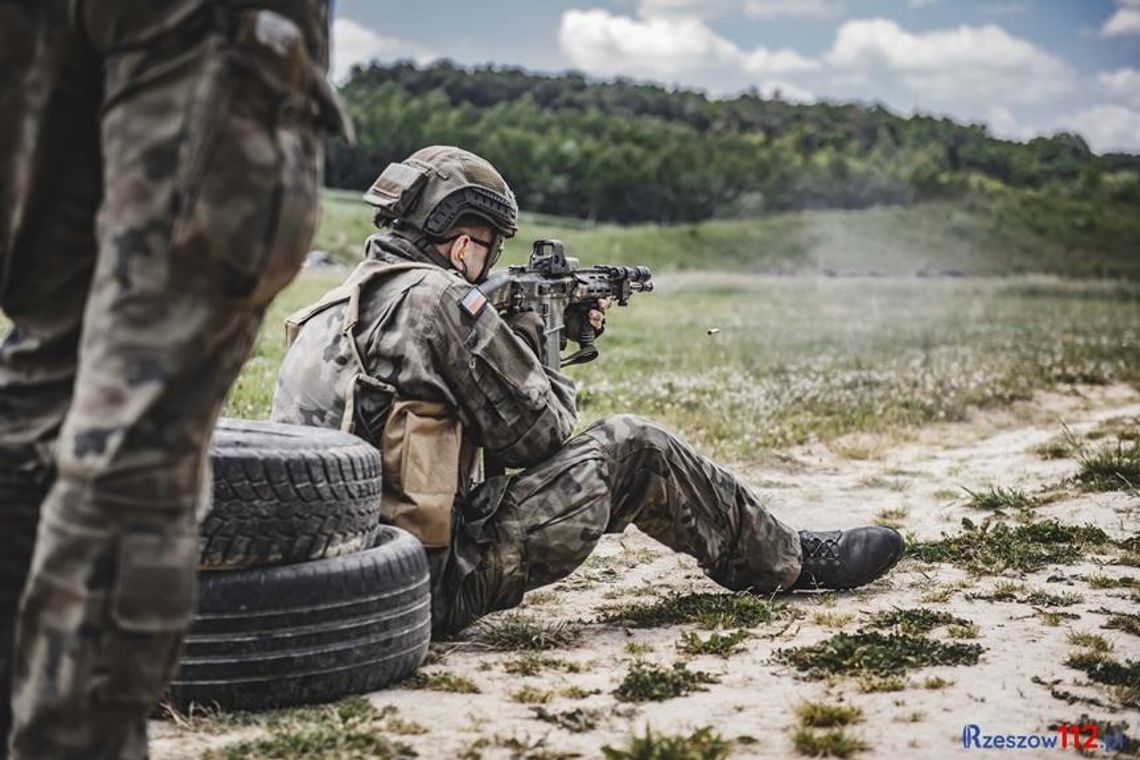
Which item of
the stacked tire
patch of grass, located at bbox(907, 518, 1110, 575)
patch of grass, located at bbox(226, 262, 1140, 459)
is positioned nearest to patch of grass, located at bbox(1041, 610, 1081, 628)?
patch of grass, located at bbox(907, 518, 1110, 575)

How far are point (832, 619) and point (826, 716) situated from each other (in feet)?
5.01

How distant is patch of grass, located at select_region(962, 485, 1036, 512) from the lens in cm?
874

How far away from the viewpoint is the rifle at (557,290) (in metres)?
6.37

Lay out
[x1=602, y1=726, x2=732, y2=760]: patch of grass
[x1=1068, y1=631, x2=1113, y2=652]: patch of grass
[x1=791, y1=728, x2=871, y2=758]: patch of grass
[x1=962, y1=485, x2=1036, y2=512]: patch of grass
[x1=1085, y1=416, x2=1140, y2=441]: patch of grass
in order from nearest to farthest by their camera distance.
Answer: [x1=602, y1=726, x2=732, y2=760]: patch of grass → [x1=791, y1=728, x2=871, y2=758]: patch of grass → [x1=1068, y1=631, x2=1113, y2=652]: patch of grass → [x1=962, y1=485, x2=1036, y2=512]: patch of grass → [x1=1085, y1=416, x2=1140, y2=441]: patch of grass

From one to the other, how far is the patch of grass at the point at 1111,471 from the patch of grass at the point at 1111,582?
2.45m

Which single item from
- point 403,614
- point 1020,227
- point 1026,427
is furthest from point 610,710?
point 1020,227

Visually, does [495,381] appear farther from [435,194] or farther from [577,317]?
[577,317]

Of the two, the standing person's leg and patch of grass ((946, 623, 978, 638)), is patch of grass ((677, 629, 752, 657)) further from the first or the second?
the standing person's leg

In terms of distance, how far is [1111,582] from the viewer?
21.6ft

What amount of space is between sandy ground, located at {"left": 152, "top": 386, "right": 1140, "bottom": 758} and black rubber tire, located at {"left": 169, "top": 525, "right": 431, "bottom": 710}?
0.17 meters

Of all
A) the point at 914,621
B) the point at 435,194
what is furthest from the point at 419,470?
the point at 914,621

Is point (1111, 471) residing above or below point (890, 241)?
below

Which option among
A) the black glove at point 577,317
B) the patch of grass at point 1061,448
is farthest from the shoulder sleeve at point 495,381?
the patch of grass at point 1061,448

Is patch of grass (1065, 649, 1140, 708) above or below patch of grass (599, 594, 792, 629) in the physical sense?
above
